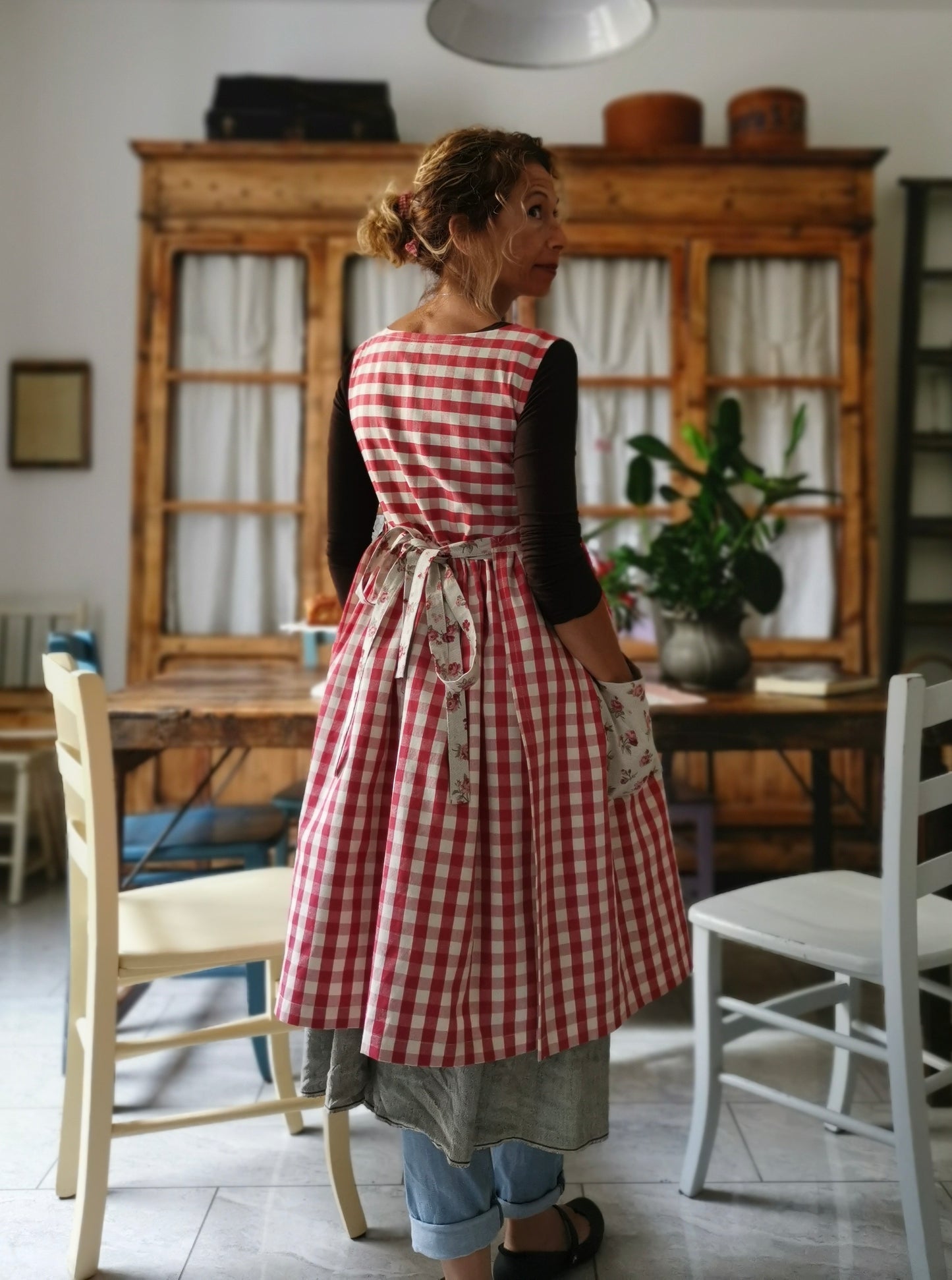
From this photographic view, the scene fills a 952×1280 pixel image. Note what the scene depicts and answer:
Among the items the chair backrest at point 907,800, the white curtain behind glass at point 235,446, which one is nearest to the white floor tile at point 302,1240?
the chair backrest at point 907,800

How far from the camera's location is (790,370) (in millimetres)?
3918

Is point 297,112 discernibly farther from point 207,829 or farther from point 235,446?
point 207,829

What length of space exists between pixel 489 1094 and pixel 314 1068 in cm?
22

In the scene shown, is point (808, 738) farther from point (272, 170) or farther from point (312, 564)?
point (272, 170)

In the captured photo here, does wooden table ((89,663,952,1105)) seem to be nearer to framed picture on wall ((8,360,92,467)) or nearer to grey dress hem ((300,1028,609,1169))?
grey dress hem ((300,1028,609,1169))

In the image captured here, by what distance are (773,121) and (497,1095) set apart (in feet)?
11.6

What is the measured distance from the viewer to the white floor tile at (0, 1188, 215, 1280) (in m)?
1.60

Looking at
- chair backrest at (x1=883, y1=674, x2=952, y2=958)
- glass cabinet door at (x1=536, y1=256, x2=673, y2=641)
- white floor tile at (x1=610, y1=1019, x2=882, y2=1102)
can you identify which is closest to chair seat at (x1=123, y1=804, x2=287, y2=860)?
white floor tile at (x1=610, y1=1019, x2=882, y2=1102)

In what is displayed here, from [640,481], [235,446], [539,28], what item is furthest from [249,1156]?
[235,446]

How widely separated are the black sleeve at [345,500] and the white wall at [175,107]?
2895 millimetres

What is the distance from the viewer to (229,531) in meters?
3.94

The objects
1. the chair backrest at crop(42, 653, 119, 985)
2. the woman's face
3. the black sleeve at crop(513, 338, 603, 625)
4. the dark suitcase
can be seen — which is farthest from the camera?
the dark suitcase

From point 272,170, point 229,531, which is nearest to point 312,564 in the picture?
point 229,531

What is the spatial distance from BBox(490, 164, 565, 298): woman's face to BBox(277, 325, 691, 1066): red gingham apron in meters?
0.12
